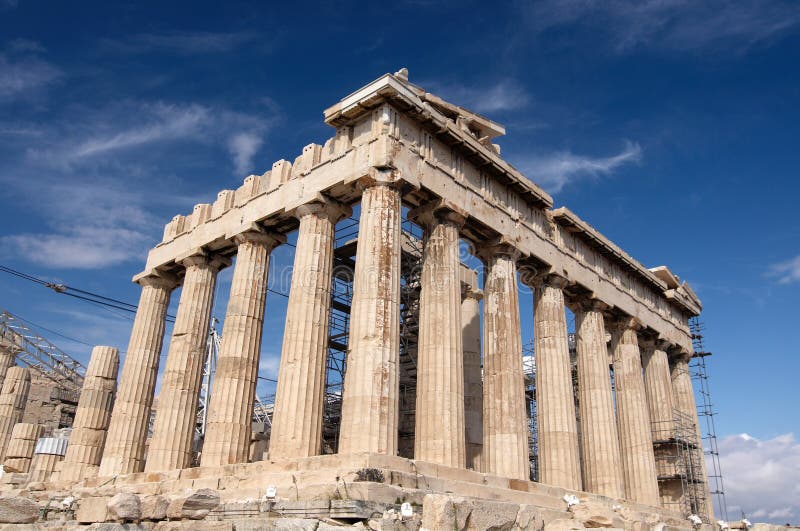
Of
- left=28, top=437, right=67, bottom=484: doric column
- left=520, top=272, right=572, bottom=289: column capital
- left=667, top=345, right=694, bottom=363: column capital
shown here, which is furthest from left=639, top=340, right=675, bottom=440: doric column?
left=28, top=437, right=67, bottom=484: doric column

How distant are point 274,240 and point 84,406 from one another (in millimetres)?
11267

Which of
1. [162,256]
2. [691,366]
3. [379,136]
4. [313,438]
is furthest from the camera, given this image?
[691,366]

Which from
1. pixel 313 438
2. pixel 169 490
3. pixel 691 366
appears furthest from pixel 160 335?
pixel 691 366

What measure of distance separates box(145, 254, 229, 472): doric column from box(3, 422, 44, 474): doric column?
9.72 meters

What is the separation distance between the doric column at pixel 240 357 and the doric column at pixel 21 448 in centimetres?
1290

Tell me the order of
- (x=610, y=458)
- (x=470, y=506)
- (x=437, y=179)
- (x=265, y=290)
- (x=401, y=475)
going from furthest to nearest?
1. (x=610, y=458)
2. (x=265, y=290)
3. (x=437, y=179)
4. (x=401, y=475)
5. (x=470, y=506)

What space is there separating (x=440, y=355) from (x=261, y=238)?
8.63m

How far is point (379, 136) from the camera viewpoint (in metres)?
21.4

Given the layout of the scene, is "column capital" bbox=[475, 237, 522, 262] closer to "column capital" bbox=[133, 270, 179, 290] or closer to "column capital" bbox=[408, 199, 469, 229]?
"column capital" bbox=[408, 199, 469, 229]

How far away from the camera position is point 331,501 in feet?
45.9

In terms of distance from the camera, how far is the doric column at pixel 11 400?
109 feet

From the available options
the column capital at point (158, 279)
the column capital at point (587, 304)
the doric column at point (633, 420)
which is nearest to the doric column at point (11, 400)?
the column capital at point (158, 279)

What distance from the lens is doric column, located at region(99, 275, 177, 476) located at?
26.4m

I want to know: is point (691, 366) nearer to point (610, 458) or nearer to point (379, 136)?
point (610, 458)
